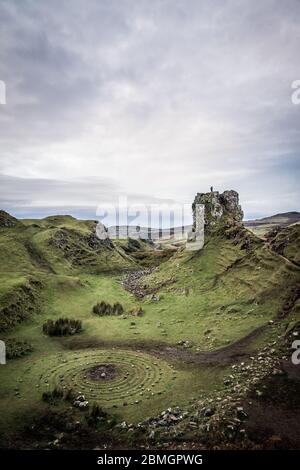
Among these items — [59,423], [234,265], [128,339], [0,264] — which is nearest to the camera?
[59,423]

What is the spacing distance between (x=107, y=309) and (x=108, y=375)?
719 inches

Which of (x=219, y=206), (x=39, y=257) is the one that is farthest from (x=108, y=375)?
(x=39, y=257)

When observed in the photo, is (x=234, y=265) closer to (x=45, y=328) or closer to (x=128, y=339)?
(x=128, y=339)

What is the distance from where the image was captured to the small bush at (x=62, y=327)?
35.5 metres

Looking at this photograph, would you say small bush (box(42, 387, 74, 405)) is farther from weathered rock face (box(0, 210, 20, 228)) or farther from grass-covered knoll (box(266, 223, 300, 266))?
weathered rock face (box(0, 210, 20, 228))

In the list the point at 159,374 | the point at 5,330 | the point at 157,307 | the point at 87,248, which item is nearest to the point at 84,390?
the point at 159,374

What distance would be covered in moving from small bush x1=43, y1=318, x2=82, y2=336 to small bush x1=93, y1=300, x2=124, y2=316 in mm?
5805

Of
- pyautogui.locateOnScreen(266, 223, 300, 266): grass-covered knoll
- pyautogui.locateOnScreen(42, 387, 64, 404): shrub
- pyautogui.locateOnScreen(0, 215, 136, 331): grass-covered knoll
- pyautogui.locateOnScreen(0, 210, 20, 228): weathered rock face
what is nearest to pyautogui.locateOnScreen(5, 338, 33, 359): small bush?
pyautogui.locateOnScreen(0, 215, 136, 331): grass-covered knoll

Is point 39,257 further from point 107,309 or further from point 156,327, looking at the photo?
point 156,327

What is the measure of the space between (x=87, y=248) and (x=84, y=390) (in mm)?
61640

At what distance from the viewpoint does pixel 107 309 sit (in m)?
44.1

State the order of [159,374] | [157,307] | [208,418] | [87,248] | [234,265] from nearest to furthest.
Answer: [208,418], [159,374], [157,307], [234,265], [87,248]

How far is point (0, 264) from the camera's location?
193ft

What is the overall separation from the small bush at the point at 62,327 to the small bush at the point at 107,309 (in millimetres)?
5805
